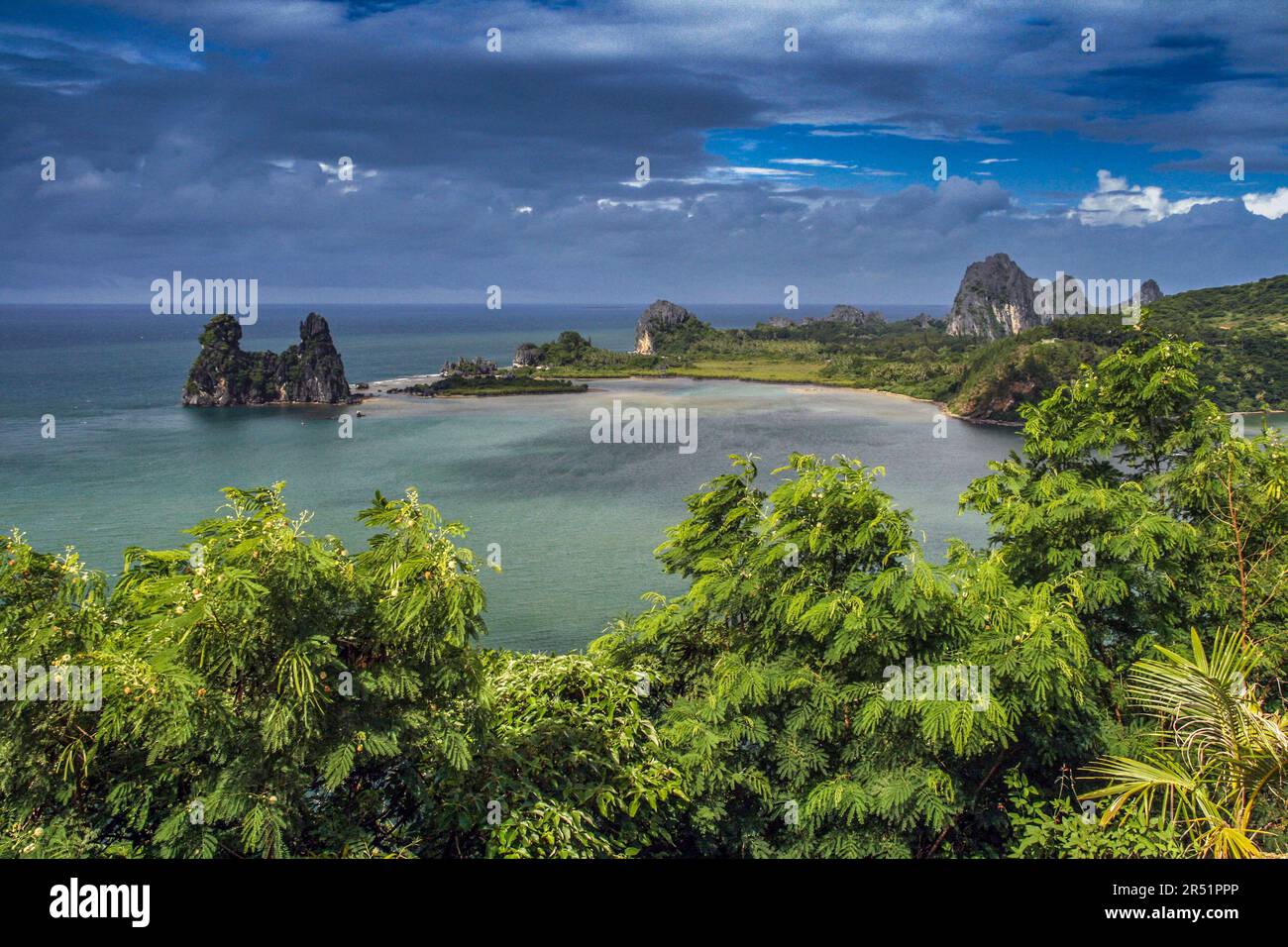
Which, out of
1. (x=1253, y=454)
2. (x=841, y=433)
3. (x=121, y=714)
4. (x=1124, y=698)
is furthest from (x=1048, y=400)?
(x=841, y=433)

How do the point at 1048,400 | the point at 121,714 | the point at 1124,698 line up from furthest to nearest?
the point at 1048,400, the point at 1124,698, the point at 121,714

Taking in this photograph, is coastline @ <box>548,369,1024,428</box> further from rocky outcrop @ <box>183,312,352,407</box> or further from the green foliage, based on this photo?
the green foliage

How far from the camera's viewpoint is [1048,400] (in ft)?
44.1

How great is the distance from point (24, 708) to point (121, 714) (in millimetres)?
870

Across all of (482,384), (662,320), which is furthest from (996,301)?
(482,384)

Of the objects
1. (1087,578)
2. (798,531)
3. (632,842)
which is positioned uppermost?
(798,531)

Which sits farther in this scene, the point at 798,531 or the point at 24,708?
the point at 798,531

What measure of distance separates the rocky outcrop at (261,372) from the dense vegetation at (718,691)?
75567 mm

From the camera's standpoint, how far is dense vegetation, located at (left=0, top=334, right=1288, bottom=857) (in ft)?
19.4

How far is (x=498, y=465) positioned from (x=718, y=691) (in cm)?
4287

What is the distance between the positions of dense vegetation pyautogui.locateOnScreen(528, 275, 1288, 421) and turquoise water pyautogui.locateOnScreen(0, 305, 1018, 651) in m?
6.02
